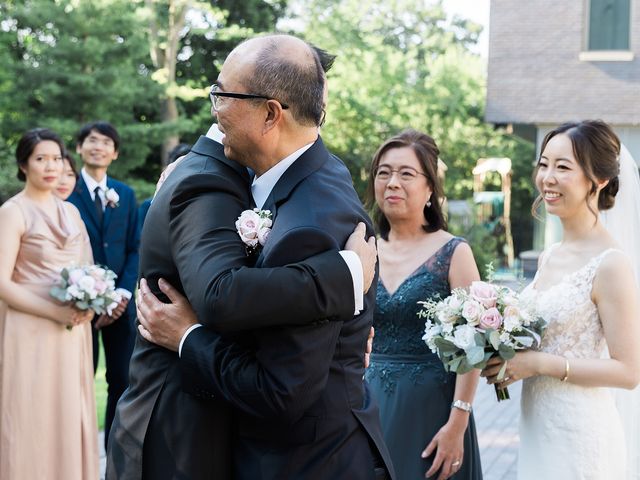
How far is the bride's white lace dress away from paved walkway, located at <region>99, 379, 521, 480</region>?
356cm

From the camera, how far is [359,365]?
2953mm

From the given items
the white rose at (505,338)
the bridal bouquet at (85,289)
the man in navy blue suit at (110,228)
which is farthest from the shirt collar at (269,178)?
the man in navy blue suit at (110,228)

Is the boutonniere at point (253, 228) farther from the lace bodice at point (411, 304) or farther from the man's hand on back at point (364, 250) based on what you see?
the lace bodice at point (411, 304)

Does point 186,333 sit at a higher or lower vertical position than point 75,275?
higher

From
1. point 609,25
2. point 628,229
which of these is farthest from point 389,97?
point 628,229

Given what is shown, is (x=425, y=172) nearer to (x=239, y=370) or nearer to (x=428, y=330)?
(x=428, y=330)

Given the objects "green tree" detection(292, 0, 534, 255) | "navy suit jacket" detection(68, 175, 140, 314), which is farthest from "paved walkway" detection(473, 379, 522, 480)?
"green tree" detection(292, 0, 534, 255)

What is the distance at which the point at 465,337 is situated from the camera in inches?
167

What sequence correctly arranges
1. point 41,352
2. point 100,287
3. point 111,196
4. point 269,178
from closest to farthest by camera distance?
point 269,178 < point 41,352 < point 100,287 < point 111,196

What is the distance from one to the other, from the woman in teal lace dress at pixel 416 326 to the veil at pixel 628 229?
767mm

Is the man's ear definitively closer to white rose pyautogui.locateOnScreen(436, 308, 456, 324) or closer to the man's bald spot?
the man's bald spot

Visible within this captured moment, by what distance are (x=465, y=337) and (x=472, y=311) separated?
0.40 feet

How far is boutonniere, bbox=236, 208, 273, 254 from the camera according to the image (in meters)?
2.69

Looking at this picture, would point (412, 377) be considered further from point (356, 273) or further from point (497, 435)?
point (497, 435)
